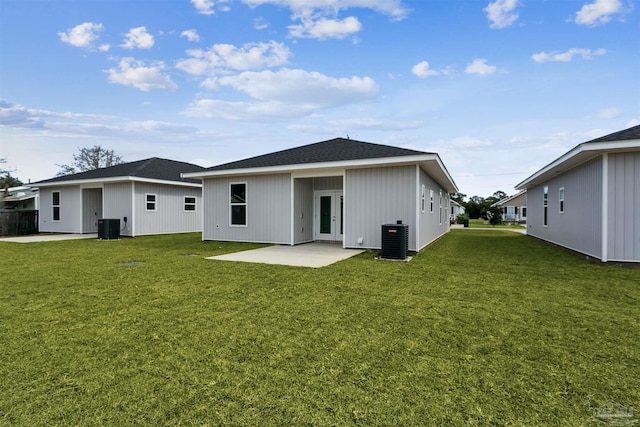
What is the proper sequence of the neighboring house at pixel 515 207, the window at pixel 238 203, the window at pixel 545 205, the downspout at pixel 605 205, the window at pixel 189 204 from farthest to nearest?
1. the neighboring house at pixel 515 207
2. the window at pixel 189 204
3. the window at pixel 545 205
4. the window at pixel 238 203
5. the downspout at pixel 605 205

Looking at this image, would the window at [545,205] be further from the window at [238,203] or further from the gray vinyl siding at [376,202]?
the window at [238,203]

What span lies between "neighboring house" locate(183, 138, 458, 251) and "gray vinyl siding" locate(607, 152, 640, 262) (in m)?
4.14

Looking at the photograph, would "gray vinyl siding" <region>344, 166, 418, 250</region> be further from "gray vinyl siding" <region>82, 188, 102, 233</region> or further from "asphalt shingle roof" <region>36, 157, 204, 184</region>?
"gray vinyl siding" <region>82, 188, 102, 233</region>

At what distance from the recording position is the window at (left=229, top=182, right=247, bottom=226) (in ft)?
40.9

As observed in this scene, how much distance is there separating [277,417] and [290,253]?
7536 millimetres

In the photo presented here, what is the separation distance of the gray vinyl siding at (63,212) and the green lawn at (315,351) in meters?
13.5

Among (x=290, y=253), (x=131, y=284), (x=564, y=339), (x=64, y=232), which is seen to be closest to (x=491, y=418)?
(x=564, y=339)

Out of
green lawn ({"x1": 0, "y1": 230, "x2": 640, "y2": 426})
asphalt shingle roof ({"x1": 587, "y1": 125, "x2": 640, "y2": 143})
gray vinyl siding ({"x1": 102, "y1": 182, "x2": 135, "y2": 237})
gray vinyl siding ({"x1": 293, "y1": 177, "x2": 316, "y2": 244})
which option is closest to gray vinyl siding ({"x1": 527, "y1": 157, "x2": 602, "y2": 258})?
asphalt shingle roof ({"x1": 587, "y1": 125, "x2": 640, "y2": 143})

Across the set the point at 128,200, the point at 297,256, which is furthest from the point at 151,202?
the point at 297,256

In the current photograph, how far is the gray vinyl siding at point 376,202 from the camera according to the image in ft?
31.6

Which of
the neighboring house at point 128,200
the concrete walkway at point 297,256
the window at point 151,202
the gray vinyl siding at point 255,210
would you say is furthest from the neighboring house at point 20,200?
the concrete walkway at point 297,256

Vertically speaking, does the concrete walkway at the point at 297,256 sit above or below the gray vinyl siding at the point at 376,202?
below

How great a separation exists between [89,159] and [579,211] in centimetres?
4771

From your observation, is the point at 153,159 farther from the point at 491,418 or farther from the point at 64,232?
the point at 491,418
